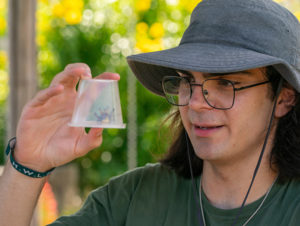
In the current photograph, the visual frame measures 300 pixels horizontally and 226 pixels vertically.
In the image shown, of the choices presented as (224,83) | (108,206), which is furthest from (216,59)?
(108,206)

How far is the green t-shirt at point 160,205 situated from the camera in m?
1.80

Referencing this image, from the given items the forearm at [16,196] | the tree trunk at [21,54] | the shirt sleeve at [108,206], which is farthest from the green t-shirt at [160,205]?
the tree trunk at [21,54]

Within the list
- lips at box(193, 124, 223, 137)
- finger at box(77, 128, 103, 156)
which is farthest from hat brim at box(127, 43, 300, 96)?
finger at box(77, 128, 103, 156)

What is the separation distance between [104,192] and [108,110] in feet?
1.46

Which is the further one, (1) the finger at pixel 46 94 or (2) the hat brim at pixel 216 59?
(1) the finger at pixel 46 94

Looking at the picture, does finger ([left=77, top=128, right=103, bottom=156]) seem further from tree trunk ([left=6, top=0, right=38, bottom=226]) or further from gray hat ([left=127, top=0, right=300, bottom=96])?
tree trunk ([left=6, top=0, right=38, bottom=226])

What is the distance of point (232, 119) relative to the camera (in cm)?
172

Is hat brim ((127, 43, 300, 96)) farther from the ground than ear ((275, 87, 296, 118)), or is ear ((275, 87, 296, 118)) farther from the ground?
hat brim ((127, 43, 300, 96))

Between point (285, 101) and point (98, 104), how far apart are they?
698 millimetres

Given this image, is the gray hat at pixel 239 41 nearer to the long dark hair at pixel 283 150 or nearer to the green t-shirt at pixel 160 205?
the long dark hair at pixel 283 150

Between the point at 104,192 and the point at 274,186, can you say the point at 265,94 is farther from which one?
the point at 104,192

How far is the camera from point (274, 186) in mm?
1849

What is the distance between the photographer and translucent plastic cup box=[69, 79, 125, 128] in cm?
178

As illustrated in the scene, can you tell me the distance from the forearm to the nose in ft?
2.15
